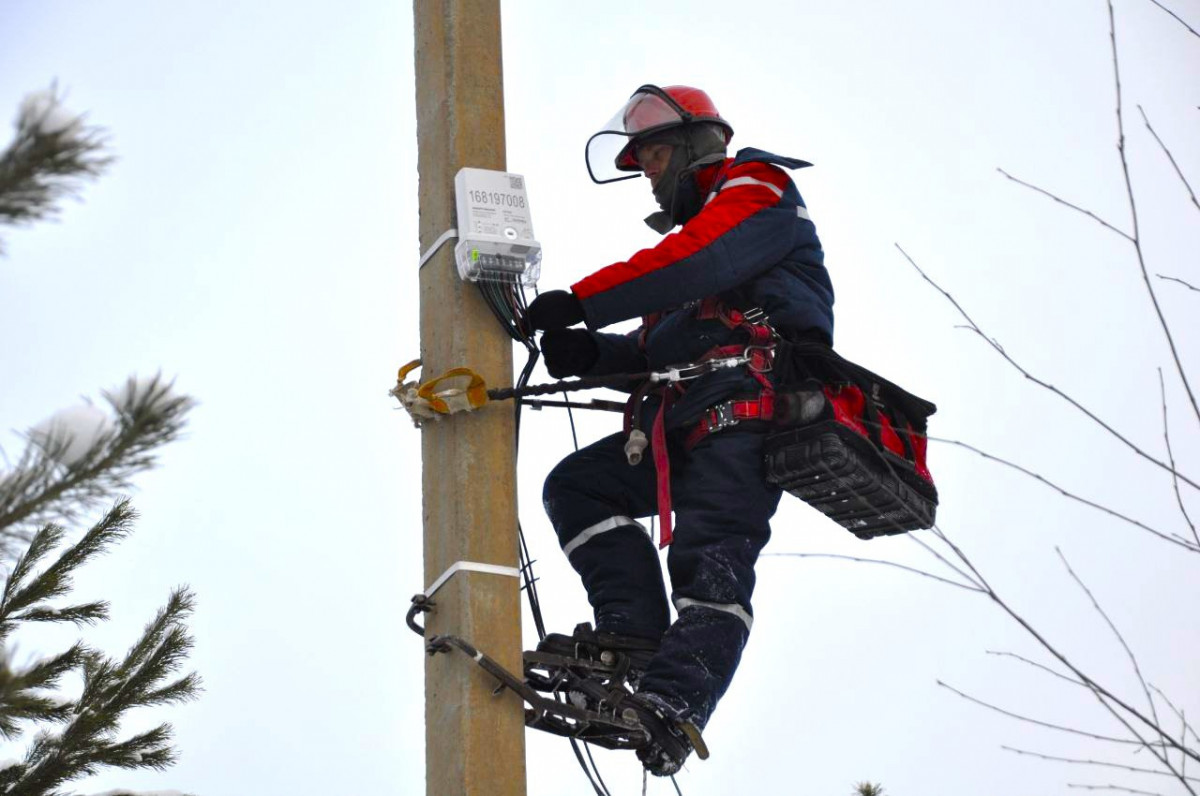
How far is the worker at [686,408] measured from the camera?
14.0 ft

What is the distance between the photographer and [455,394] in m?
4.07

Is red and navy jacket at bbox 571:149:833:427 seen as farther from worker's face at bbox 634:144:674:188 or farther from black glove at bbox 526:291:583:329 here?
worker's face at bbox 634:144:674:188

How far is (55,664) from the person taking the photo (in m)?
4.16

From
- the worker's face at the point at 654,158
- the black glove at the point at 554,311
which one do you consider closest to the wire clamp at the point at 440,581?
the black glove at the point at 554,311

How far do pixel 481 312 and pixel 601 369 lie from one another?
0.81 m

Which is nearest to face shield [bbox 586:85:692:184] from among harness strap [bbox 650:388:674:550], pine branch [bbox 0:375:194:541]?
harness strap [bbox 650:388:674:550]

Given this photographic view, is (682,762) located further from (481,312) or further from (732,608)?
(481,312)

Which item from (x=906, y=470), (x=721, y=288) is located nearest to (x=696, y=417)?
(x=721, y=288)

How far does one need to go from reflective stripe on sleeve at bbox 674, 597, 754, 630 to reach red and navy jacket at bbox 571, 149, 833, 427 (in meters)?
0.59

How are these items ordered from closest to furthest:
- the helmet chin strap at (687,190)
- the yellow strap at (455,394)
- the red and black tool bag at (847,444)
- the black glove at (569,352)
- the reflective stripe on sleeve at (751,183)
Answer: the yellow strap at (455,394) → the red and black tool bag at (847,444) → the black glove at (569,352) → the reflective stripe on sleeve at (751,183) → the helmet chin strap at (687,190)

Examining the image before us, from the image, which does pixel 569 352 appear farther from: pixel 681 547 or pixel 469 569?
pixel 469 569

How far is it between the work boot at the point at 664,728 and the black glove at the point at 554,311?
1001mm

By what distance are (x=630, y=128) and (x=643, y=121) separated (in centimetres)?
6

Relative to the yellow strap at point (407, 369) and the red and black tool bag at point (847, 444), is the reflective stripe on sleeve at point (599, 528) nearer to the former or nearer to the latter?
the red and black tool bag at point (847, 444)
